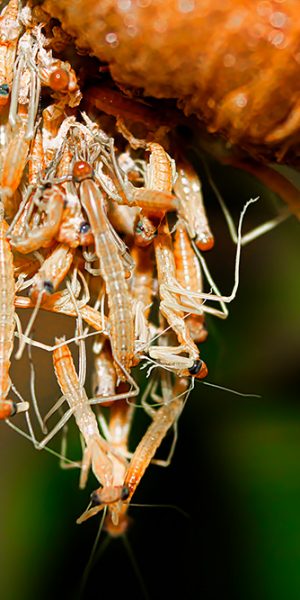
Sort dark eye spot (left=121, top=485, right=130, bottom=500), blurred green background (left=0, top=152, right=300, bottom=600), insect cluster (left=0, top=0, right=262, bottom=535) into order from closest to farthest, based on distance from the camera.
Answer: insect cluster (left=0, top=0, right=262, bottom=535) < dark eye spot (left=121, top=485, right=130, bottom=500) < blurred green background (left=0, top=152, right=300, bottom=600)

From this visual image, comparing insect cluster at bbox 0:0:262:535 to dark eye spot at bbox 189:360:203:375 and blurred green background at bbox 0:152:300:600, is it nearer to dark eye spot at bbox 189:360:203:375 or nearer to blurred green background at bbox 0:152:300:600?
dark eye spot at bbox 189:360:203:375

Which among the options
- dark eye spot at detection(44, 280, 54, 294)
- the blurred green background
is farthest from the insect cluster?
the blurred green background

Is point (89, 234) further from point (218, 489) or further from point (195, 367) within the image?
point (218, 489)

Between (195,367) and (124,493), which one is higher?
(195,367)

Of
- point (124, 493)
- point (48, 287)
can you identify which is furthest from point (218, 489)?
point (48, 287)

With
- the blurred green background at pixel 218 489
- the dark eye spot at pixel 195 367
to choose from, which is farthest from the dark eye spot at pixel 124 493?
the blurred green background at pixel 218 489

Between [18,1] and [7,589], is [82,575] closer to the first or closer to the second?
[7,589]

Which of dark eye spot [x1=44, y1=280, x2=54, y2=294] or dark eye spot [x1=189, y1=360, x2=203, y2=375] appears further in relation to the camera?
dark eye spot [x1=189, y1=360, x2=203, y2=375]
